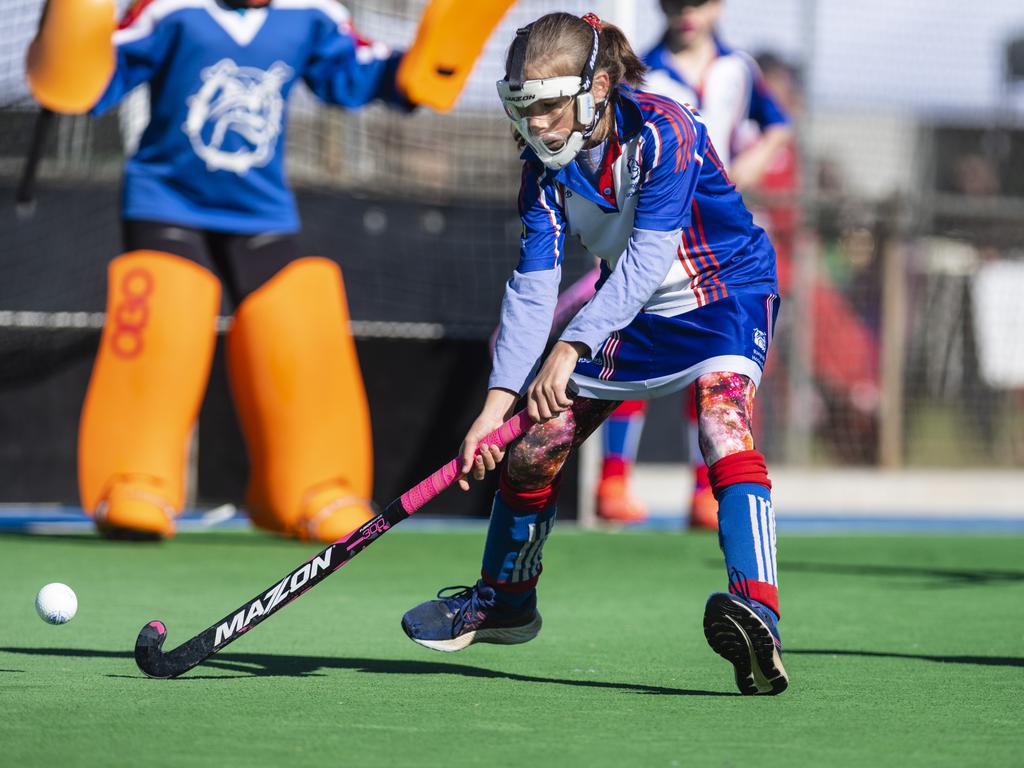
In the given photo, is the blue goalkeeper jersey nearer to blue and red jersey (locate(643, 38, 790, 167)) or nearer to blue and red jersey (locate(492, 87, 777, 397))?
blue and red jersey (locate(643, 38, 790, 167))

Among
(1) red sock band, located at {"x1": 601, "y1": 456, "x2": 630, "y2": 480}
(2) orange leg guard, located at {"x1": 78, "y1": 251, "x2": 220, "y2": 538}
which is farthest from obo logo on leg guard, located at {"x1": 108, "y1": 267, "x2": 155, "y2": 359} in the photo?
(1) red sock band, located at {"x1": 601, "y1": 456, "x2": 630, "y2": 480}

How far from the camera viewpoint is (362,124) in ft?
26.0

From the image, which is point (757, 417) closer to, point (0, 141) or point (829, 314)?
point (829, 314)

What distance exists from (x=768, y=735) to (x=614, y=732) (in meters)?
0.24

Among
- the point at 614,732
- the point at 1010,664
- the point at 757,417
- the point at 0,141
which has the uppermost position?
the point at 0,141

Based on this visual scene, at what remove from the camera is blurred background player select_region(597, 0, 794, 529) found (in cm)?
651

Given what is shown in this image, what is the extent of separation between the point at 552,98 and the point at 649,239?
322 millimetres

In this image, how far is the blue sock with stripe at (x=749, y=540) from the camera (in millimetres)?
3082

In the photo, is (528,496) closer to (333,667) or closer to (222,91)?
(333,667)

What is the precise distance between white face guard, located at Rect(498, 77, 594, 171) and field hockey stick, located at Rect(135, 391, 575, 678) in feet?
1.65

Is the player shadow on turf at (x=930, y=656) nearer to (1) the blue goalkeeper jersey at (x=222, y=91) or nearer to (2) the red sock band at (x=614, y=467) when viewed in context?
(1) the blue goalkeeper jersey at (x=222, y=91)

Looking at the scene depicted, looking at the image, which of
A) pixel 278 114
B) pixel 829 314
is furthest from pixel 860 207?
pixel 278 114

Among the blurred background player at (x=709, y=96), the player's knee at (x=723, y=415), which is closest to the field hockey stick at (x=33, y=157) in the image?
the blurred background player at (x=709, y=96)

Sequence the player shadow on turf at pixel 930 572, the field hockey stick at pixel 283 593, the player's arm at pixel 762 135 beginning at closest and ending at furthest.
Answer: the field hockey stick at pixel 283 593
the player shadow on turf at pixel 930 572
the player's arm at pixel 762 135
